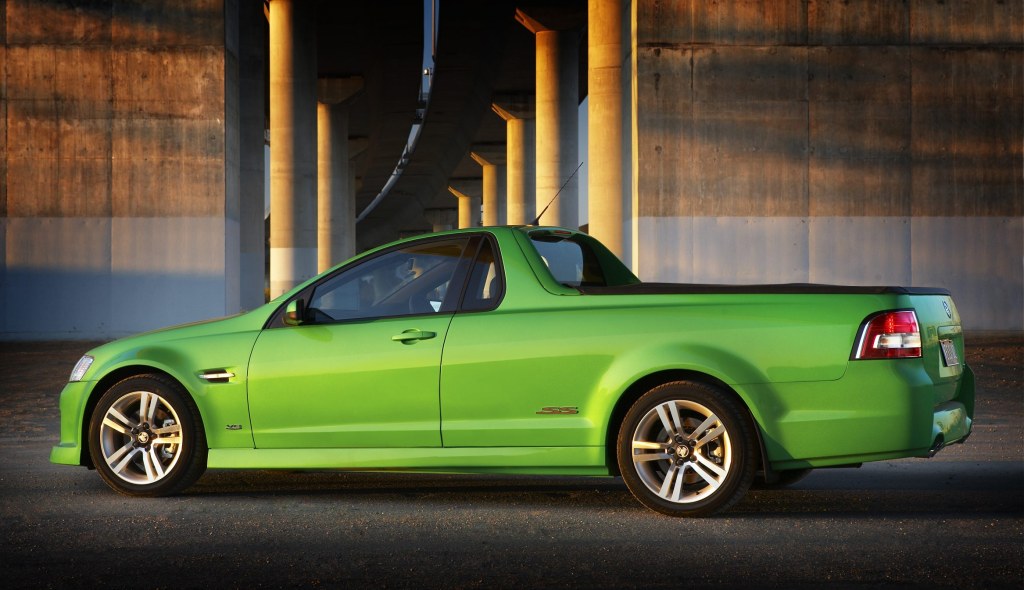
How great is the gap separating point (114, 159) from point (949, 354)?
18.1 meters

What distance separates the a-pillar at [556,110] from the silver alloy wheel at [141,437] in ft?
106

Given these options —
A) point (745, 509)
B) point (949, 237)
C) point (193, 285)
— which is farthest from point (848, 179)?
point (745, 509)

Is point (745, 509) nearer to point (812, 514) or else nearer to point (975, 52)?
point (812, 514)

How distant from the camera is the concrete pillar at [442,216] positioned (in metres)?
99.2

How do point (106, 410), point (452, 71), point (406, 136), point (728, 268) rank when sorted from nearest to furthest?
1. point (106, 410)
2. point (728, 268)
3. point (452, 71)
4. point (406, 136)

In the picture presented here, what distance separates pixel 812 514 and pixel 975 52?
17276 mm

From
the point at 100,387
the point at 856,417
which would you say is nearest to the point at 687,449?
the point at 856,417

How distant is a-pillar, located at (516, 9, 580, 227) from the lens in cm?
3966

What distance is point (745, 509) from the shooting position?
6477mm

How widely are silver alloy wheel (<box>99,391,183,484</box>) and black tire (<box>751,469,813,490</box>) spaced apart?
10.6ft

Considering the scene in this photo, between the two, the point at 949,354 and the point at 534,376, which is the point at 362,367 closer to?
the point at 534,376

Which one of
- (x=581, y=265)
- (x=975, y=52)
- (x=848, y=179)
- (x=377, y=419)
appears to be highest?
(x=975, y=52)

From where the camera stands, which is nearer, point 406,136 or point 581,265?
point 581,265

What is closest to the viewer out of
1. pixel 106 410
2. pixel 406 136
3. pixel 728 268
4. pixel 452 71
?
pixel 106 410
